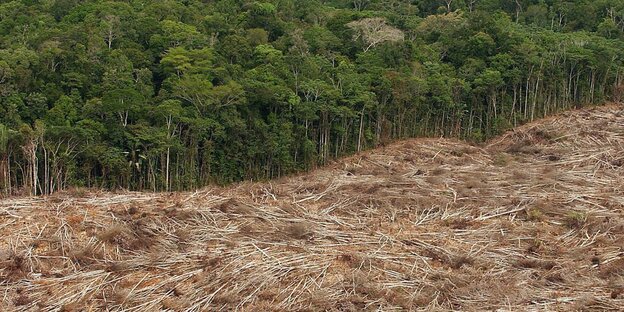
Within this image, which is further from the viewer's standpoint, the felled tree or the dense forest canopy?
the felled tree

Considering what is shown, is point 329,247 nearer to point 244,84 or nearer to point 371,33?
point 244,84

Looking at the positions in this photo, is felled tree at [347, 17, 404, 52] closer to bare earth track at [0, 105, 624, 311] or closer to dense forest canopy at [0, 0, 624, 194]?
dense forest canopy at [0, 0, 624, 194]

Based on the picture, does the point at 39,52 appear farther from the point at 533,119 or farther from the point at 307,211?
the point at 533,119

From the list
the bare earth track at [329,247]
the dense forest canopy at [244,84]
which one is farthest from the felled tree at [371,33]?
the bare earth track at [329,247]

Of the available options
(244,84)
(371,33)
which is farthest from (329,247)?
(371,33)

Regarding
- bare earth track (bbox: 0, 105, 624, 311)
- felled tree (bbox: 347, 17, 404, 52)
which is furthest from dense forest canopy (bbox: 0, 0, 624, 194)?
bare earth track (bbox: 0, 105, 624, 311)

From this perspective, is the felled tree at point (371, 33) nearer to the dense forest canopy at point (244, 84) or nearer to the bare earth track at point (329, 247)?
the dense forest canopy at point (244, 84)
